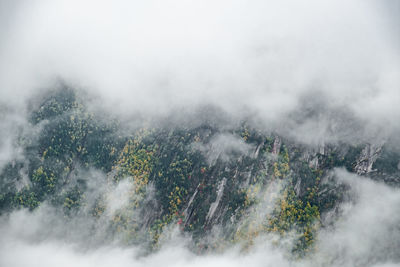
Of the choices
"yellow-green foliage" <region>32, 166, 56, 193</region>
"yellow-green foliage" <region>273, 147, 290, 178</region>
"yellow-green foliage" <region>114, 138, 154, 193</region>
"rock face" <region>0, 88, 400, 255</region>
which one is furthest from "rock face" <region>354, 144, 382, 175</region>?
"yellow-green foliage" <region>32, 166, 56, 193</region>

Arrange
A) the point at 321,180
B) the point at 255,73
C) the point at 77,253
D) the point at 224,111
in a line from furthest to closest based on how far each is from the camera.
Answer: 1. the point at 255,73
2. the point at 224,111
3. the point at 77,253
4. the point at 321,180

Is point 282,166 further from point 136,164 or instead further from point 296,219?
point 136,164

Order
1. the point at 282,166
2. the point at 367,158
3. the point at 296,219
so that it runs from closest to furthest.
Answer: the point at 367,158
the point at 296,219
the point at 282,166

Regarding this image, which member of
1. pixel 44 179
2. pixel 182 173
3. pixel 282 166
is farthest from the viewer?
pixel 44 179

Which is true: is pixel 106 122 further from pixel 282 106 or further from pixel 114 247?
pixel 282 106

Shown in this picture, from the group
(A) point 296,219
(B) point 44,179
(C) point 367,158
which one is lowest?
(A) point 296,219

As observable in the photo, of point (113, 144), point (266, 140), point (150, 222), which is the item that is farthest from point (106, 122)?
point (266, 140)

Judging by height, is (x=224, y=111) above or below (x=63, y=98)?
below

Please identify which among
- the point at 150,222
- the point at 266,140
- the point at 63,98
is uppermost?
the point at 63,98

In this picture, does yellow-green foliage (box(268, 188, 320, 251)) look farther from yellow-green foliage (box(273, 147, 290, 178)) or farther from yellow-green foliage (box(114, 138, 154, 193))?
yellow-green foliage (box(114, 138, 154, 193))

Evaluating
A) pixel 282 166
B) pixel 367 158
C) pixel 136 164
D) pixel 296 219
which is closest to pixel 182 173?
pixel 136 164

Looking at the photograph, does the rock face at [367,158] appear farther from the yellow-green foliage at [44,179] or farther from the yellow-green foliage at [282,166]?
the yellow-green foliage at [44,179]
